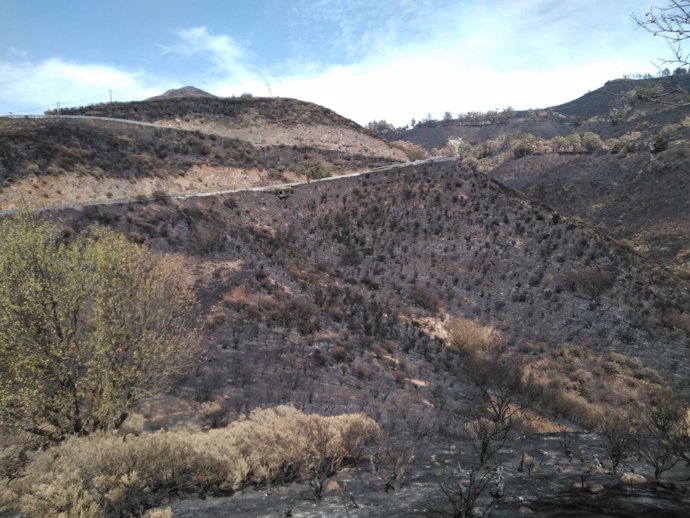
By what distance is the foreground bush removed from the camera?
9781 millimetres

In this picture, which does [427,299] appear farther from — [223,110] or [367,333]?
[223,110]

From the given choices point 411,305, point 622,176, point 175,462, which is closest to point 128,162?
point 411,305

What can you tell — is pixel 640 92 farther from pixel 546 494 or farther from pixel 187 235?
pixel 187 235

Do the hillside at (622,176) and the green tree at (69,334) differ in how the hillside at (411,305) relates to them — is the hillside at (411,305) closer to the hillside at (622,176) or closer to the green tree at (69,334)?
the green tree at (69,334)

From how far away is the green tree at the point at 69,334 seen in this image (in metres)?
11.0

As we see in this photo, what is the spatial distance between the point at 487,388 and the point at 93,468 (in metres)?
17.1

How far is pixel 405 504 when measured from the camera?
35.6 feet

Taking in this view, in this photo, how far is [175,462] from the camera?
11469 mm

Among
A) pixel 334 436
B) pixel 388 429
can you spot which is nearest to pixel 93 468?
pixel 334 436

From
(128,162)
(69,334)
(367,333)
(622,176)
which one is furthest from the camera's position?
(622,176)

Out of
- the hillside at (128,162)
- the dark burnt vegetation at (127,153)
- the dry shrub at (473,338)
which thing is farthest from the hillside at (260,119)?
the dry shrub at (473,338)

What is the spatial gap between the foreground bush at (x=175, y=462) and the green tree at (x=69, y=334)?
3.60ft

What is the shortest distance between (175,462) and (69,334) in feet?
15.3

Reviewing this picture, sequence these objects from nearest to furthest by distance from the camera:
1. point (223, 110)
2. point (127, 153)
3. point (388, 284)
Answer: point (388, 284) < point (127, 153) < point (223, 110)
